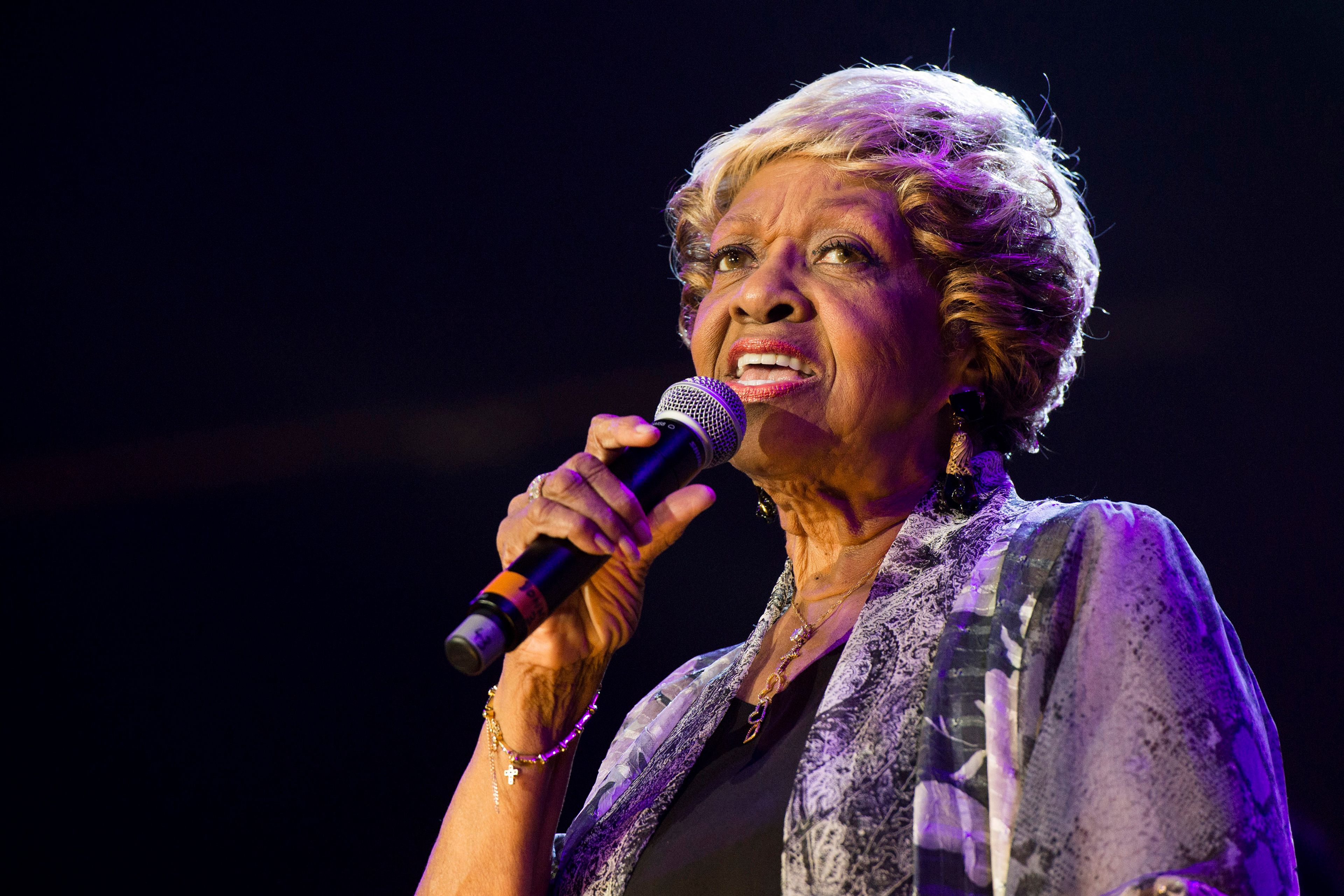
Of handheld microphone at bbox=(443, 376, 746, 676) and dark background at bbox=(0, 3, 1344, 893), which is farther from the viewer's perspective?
dark background at bbox=(0, 3, 1344, 893)

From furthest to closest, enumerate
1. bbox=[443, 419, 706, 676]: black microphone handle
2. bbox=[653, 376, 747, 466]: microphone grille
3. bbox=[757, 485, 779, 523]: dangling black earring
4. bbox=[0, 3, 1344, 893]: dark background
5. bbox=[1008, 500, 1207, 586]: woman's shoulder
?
bbox=[0, 3, 1344, 893]: dark background < bbox=[757, 485, 779, 523]: dangling black earring < bbox=[653, 376, 747, 466]: microphone grille < bbox=[1008, 500, 1207, 586]: woman's shoulder < bbox=[443, 419, 706, 676]: black microphone handle

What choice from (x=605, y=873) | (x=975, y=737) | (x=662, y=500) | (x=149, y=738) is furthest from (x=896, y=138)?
(x=149, y=738)

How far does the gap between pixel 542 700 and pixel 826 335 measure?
64 cm

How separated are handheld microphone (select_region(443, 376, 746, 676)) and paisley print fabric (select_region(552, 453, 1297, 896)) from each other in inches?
12.5

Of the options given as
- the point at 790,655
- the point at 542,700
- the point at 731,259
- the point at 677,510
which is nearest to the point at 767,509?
the point at 790,655

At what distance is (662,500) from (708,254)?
897 mm

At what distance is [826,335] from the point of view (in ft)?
4.49

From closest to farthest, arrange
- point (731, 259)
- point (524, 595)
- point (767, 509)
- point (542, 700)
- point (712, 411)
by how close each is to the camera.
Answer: point (524, 595)
point (712, 411)
point (542, 700)
point (731, 259)
point (767, 509)

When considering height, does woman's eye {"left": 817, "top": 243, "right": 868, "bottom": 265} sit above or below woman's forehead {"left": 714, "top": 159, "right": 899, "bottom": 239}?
below

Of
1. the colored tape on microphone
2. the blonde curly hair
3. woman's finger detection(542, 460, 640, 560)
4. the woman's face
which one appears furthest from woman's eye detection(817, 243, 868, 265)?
the colored tape on microphone

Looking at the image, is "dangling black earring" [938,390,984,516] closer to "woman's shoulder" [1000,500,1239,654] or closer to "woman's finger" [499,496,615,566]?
"woman's shoulder" [1000,500,1239,654]

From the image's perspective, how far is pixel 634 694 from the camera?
2842mm

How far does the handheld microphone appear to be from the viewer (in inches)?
31.5

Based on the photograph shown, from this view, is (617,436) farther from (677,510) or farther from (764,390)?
(764,390)
